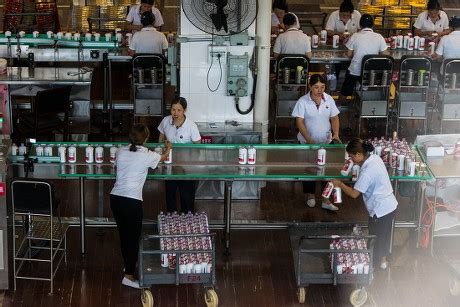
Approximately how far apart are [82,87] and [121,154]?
4073mm

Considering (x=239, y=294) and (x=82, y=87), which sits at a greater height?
(x=82, y=87)

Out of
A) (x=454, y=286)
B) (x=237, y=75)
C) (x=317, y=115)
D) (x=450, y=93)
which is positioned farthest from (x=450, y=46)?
(x=454, y=286)

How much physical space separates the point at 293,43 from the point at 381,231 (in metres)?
4.43

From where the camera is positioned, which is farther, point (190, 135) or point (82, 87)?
point (82, 87)

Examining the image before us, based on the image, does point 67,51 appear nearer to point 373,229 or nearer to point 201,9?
point 201,9

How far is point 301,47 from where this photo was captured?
12.6 metres

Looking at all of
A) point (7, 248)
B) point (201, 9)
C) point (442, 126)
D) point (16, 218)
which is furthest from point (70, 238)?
point (442, 126)

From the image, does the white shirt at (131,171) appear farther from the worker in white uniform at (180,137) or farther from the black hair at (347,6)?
the black hair at (347,6)

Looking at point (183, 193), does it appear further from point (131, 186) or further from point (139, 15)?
point (139, 15)

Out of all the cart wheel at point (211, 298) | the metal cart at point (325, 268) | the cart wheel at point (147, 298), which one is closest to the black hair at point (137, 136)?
the cart wheel at point (147, 298)

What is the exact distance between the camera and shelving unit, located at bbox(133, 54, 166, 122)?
11875 mm

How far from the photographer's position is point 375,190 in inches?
336

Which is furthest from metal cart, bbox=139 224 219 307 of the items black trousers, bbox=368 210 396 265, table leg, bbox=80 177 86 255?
black trousers, bbox=368 210 396 265

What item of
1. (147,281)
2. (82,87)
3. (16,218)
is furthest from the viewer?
(82,87)
